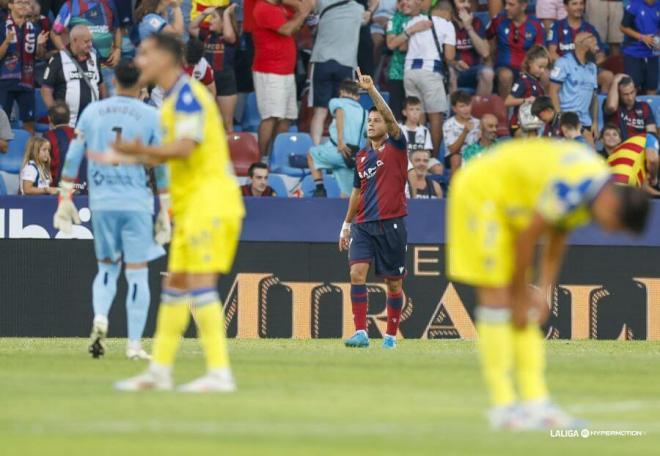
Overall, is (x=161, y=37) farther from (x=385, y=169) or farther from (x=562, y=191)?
(x=385, y=169)

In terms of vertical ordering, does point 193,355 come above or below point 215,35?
below

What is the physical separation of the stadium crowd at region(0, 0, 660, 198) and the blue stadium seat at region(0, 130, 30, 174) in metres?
0.02

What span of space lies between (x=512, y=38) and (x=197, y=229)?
47.4 feet

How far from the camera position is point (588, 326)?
66.1 feet

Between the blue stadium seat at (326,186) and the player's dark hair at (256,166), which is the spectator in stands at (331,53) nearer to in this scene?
the blue stadium seat at (326,186)

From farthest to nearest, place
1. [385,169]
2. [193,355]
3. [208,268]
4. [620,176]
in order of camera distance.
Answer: [620,176] < [385,169] < [193,355] < [208,268]

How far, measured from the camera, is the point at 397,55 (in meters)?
23.2

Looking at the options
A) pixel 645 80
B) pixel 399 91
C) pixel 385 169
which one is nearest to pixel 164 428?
pixel 385 169

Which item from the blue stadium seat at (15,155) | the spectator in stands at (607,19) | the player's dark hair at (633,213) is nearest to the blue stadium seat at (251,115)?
the blue stadium seat at (15,155)

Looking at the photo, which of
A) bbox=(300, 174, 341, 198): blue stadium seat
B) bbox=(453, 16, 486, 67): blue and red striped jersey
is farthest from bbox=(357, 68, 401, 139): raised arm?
bbox=(453, 16, 486, 67): blue and red striped jersey

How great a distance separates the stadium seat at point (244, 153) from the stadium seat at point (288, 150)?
0.91 feet

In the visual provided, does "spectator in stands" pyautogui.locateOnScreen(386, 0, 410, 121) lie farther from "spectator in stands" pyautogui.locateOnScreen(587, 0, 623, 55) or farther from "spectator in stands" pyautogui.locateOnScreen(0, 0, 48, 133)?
"spectator in stands" pyautogui.locateOnScreen(0, 0, 48, 133)

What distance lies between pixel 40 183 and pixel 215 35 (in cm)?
394

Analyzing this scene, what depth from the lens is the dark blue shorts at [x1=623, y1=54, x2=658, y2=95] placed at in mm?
24812
